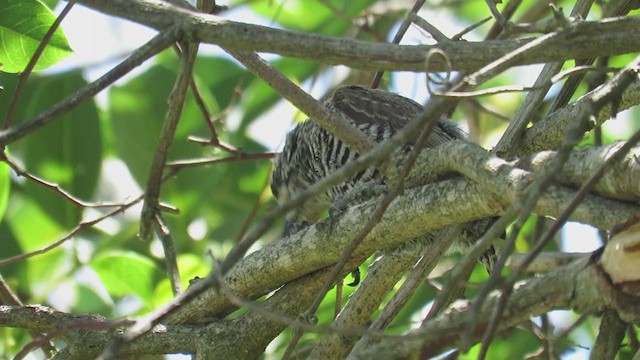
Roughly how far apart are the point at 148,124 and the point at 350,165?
9.79 ft

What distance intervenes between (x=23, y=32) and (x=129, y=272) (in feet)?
3.84

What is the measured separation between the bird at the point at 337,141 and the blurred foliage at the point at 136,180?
16cm

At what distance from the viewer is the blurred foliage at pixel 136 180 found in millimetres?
4398

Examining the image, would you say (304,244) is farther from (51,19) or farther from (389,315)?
(51,19)

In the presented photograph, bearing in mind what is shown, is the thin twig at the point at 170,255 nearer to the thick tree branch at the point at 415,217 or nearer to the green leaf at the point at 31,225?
the thick tree branch at the point at 415,217

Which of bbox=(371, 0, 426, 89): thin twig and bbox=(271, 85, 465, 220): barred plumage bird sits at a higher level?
bbox=(271, 85, 465, 220): barred plumage bird

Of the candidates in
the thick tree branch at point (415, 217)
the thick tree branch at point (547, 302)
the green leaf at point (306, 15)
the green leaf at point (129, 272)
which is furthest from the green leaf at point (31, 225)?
the thick tree branch at point (547, 302)

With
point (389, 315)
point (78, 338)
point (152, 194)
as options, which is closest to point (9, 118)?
point (152, 194)

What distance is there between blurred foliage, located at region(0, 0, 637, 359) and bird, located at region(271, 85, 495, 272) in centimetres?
16

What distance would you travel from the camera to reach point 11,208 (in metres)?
4.89

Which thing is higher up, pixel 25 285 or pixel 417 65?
pixel 25 285

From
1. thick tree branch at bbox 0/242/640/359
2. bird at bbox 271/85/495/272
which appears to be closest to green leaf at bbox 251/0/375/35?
bird at bbox 271/85/495/272

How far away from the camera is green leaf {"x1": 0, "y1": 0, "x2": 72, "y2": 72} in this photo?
3.67 m

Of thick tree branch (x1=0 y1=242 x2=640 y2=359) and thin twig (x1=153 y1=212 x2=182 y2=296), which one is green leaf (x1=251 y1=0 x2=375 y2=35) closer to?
thin twig (x1=153 y1=212 x2=182 y2=296)
